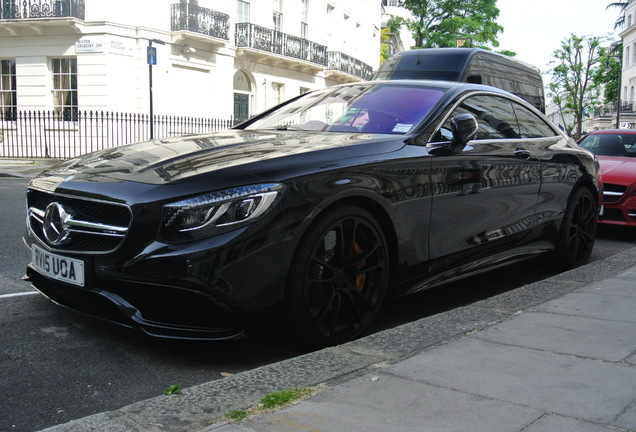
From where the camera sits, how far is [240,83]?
28016mm

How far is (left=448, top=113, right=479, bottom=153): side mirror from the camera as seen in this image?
4.07 m

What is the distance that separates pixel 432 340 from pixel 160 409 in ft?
4.50

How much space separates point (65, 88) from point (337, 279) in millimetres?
21280

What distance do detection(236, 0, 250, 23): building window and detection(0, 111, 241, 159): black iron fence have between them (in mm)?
6592

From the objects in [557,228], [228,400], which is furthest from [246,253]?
[557,228]

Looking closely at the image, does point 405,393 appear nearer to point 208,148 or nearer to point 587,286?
point 208,148

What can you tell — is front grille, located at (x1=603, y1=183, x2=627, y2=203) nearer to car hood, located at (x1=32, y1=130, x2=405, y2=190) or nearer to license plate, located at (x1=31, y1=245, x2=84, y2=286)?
car hood, located at (x1=32, y1=130, x2=405, y2=190)

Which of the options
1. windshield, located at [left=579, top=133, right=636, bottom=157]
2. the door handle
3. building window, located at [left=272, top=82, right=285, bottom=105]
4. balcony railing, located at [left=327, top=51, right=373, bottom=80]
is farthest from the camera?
balcony railing, located at [left=327, top=51, right=373, bottom=80]

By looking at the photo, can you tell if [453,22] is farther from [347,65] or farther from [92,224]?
[92,224]

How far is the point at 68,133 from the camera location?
71.0 feet

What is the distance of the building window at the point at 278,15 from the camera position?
96.1ft

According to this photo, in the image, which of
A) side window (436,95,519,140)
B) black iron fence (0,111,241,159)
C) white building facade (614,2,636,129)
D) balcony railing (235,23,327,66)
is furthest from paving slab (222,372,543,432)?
white building facade (614,2,636,129)

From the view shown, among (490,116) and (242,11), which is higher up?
(242,11)

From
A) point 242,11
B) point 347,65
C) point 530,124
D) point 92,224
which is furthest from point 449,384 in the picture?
point 347,65
